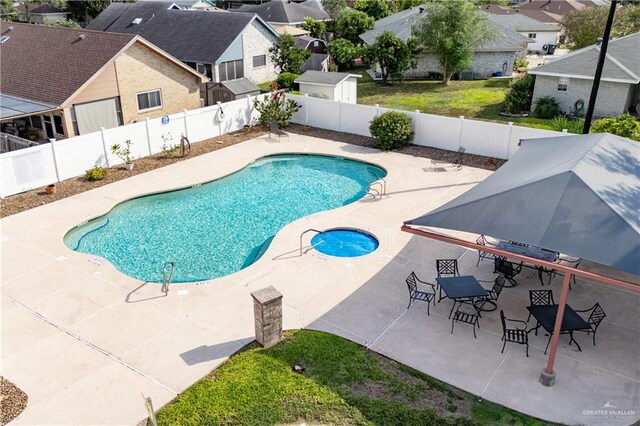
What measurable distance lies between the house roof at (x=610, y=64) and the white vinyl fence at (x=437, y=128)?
10523 mm

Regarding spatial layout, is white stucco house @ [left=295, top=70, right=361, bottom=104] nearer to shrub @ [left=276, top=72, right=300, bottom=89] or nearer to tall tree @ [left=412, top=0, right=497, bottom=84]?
shrub @ [left=276, top=72, right=300, bottom=89]

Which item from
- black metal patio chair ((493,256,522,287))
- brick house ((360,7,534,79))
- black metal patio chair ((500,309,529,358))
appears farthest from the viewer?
brick house ((360,7,534,79))

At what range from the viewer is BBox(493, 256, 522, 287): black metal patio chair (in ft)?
43.1

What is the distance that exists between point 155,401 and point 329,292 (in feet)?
17.0

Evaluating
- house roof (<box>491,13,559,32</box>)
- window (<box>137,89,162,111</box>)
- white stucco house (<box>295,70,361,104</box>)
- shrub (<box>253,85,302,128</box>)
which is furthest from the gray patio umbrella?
house roof (<box>491,13,559,32</box>)

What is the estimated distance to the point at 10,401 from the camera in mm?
9219

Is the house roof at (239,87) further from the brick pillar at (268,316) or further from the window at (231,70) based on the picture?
the brick pillar at (268,316)

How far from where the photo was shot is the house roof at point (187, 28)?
36.1 m

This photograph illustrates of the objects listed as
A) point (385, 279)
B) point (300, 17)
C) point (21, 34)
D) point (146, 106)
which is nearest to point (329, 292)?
point (385, 279)

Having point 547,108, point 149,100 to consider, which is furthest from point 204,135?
point 547,108

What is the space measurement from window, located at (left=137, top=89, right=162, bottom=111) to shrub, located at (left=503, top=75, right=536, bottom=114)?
21.3 metres

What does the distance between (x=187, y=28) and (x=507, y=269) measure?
33.6m

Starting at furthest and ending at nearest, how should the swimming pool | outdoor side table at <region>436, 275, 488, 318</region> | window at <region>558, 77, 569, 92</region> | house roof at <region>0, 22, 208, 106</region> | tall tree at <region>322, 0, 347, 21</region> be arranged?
tall tree at <region>322, 0, 347, 21</region> < window at <region>558, 77, 569, 92</region> < house roof at <region>0, 22, 208, 106</region> < the swimming pool < outdoor side table at <region>436, 275, 488, 318</region>

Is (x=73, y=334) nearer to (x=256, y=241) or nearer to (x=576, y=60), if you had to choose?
(x=256, y=241)
